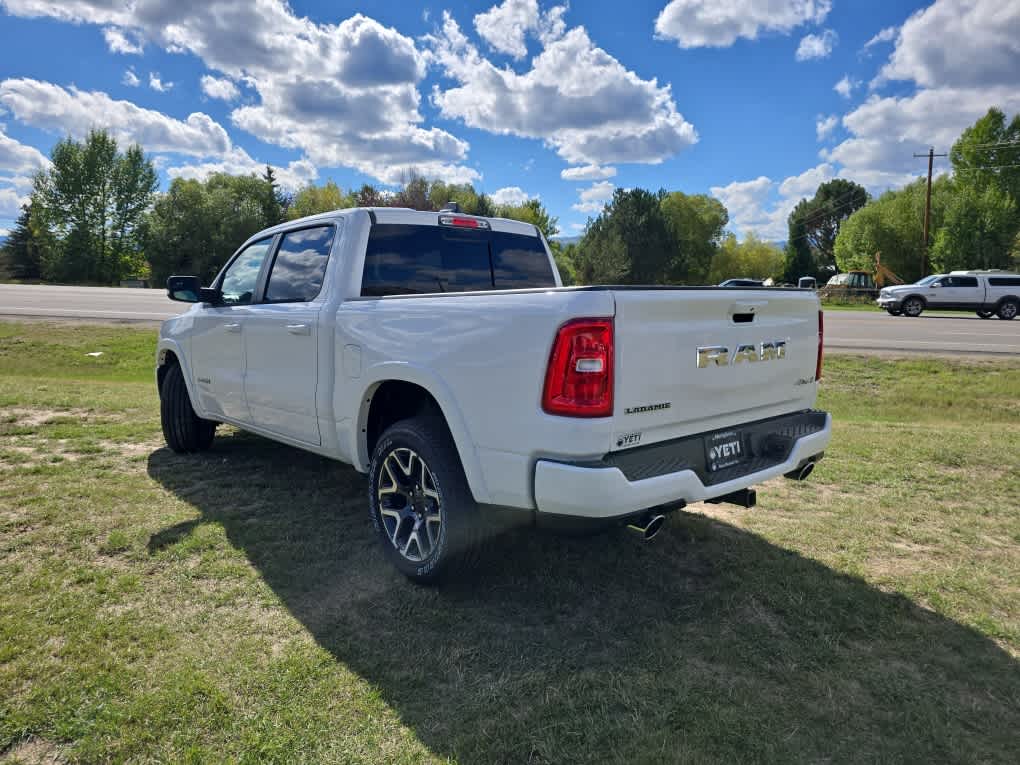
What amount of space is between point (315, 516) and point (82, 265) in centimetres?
6386

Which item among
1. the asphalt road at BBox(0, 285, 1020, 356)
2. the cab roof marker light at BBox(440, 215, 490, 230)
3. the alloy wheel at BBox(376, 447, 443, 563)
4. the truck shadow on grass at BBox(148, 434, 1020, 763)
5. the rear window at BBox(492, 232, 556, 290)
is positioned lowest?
the truck shadow on grass at BBox(148, 434, 1020, 763)

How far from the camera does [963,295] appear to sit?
24.4 meters

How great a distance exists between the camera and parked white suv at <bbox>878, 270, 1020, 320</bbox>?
23.9 metres

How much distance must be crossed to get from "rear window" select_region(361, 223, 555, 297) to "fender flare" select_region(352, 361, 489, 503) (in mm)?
706

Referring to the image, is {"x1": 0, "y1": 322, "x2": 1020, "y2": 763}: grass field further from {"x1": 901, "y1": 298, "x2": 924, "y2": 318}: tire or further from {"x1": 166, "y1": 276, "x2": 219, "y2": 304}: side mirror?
{"x1": 901, "y1": 298, "x2": 924, "y2": 318}: tire

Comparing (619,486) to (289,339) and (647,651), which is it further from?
(289,339)

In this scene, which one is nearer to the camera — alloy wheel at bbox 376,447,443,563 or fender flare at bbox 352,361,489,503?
fender flare at bbox 352,361,489,503

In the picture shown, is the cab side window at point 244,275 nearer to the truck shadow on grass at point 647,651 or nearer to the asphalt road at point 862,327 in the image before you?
the truck shadow on grass at point 647,651

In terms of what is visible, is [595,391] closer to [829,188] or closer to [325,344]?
[325,344]

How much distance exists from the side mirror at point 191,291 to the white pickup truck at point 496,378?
0.11 meters

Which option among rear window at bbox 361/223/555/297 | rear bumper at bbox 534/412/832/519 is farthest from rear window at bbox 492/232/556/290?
rear bumper at bbox 534/412/832/519

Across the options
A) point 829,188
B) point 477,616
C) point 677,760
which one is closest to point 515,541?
point 477,616

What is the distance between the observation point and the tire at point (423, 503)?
3008mm

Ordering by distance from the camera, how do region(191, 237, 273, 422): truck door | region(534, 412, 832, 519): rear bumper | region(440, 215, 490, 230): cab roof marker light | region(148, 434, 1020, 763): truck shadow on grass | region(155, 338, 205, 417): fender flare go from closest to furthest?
1. region(148, 434, 1020, 763): truck shadow on grass
2. region(534, 412, 832, 519): rear bumper
3. region(440, 215, 490, 230): cab roof marker light
4. region(191, 237, 273, 422): truck door
5. region(155, 338, 205, 417): fender flare
